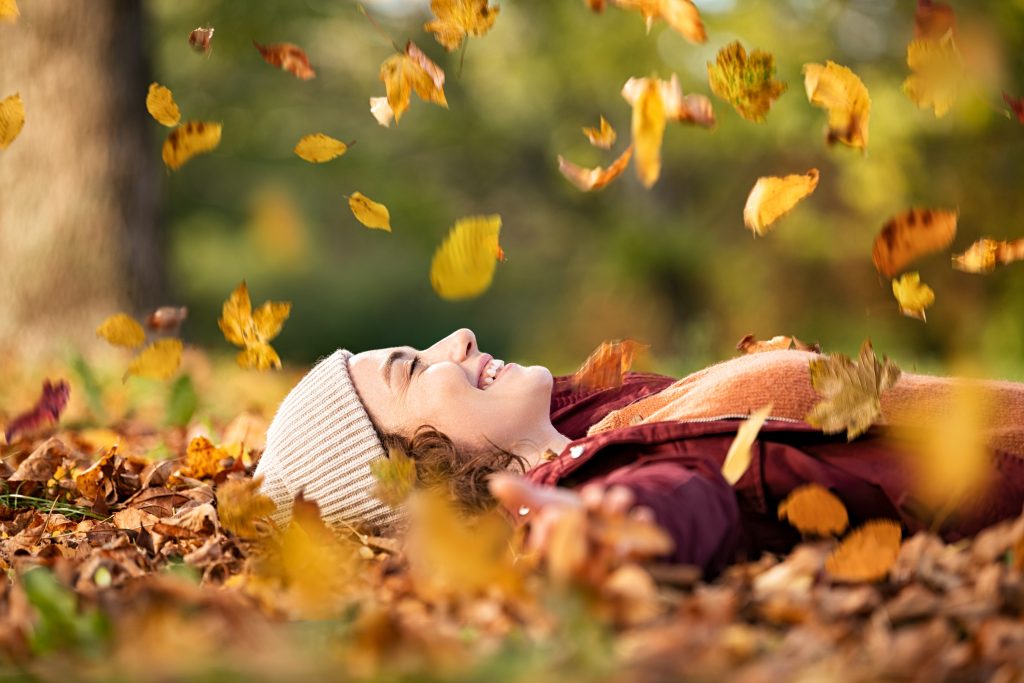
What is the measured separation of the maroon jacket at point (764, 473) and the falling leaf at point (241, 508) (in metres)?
0.59

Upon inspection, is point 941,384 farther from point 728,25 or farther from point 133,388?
point 728,25

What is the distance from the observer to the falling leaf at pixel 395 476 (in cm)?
253

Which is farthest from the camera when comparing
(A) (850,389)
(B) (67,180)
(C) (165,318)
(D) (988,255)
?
(B) (67,180)

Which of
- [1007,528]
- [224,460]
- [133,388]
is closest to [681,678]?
[1007,528]

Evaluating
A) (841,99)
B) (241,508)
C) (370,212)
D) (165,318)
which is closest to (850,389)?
(841,99)

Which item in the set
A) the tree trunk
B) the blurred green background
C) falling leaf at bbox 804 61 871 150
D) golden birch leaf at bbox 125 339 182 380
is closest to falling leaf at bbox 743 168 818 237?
falling leaf at bbox 804 61 871 150

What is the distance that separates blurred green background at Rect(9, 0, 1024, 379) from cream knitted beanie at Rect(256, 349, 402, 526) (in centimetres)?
853

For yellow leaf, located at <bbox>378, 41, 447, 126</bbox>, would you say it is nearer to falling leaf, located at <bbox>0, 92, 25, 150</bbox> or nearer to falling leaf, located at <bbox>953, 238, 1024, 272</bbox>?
falling leaf, located at <bbox>0, 92, 25, 150</bbox>

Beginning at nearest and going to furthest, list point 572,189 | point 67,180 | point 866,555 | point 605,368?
point 866,555
point 605,368
point 67,180
point 572,189

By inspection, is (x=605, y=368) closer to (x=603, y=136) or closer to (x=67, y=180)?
(x=603, y=136)

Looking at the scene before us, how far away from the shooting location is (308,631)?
5.65 feet

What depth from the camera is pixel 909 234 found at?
2375 mm

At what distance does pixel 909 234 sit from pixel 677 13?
2.22 ft

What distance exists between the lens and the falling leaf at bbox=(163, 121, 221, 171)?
9.06ft
